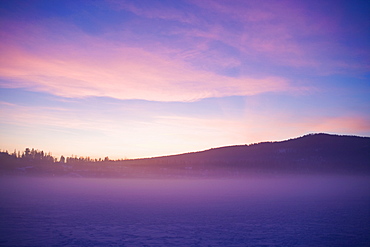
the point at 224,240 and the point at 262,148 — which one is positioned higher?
the point at 262,148

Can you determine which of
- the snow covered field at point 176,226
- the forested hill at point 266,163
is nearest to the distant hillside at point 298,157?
the forested hill at point 266,163

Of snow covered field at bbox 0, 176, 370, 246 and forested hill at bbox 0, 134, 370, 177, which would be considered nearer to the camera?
snow covered field at bbox 0, 176, 370, 246

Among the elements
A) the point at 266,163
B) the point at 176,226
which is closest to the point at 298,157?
the point at 266,163

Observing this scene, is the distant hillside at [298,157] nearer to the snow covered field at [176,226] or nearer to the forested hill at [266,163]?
the forested hill at [266,163]

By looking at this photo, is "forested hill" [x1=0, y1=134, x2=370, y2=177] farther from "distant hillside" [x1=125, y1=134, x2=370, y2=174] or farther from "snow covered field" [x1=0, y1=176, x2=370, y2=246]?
"snow covered field" [x1=0, y1=176, x2=370, y2=246]

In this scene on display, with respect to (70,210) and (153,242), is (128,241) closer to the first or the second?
(153,242)

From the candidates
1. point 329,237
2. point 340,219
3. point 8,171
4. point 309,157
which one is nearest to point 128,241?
point 329,237

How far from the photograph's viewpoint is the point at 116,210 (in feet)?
63.5

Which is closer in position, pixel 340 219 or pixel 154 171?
pixel 340 219

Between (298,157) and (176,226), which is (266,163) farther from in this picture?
(176,226)

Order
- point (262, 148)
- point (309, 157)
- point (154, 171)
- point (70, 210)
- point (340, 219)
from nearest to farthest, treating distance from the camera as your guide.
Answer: point (340, 219), point (70, 210), point (154, 171), point (309, 157), point (262, 148)

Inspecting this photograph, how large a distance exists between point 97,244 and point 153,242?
176 centimetres

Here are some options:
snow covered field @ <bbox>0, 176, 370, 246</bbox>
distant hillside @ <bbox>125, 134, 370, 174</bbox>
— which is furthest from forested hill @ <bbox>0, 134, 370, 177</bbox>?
snow covered field @ <bbox>0, 176, 370, 246</bbox>

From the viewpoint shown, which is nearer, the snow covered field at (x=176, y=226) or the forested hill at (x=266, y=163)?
the snow covered field at (x=176, y=226)
